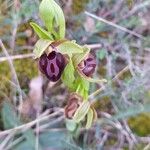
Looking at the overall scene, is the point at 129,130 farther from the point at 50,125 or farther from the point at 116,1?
the point at 116,1

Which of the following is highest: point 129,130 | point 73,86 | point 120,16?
point 73,86

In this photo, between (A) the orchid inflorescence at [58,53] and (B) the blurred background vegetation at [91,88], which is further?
(B) the blurred background vegetation at [91,88]

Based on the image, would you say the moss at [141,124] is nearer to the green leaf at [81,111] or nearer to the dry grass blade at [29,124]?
the dry grass blade at [29,124]

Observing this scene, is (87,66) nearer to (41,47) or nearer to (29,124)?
(41,47)

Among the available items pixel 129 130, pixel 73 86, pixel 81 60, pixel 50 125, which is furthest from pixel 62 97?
pixel 81 60

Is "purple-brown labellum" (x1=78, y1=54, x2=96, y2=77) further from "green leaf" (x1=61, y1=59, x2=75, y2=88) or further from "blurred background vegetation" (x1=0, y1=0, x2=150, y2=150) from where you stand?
"blurred background vegetation" (x1=0, y1=0, x2=150, y2=150)

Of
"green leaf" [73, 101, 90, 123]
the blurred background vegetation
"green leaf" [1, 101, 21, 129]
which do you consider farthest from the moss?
"green leaf" [73, 101, 90, 123]

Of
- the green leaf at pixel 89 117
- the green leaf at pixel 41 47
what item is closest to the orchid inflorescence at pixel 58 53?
the green leaf at pixel 41 47
